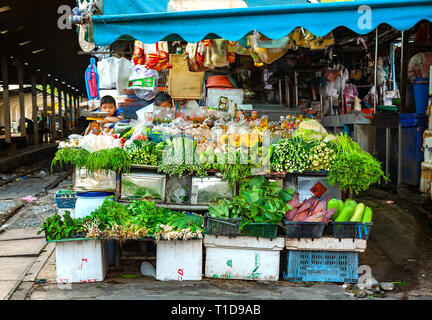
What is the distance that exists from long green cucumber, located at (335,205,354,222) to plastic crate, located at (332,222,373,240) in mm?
180

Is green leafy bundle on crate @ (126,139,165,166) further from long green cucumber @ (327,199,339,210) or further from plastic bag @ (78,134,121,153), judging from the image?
long green cucumber @ (327,199,339,210)

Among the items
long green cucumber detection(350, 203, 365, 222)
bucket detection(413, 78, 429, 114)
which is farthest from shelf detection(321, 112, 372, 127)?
long green cucumber detection(350, 203, 365, 222)

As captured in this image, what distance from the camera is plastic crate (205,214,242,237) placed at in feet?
14.8

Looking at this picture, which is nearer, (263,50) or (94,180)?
(94,180)

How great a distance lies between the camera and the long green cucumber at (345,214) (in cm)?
468

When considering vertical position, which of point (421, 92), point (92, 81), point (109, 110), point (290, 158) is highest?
point (92, 81)

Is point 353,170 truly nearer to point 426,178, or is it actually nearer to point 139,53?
point 426,178

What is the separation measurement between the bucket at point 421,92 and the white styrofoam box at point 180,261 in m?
5.15

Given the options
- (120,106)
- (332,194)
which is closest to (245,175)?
(332,194)

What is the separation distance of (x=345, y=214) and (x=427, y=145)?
10.3 feet

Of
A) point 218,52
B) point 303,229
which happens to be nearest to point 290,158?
point 303,229

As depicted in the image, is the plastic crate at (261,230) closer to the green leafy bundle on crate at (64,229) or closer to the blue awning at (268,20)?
the green leafy bundle on crate at (64,229)

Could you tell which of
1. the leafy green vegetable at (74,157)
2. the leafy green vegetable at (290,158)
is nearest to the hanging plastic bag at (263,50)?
the leafy green vegetable at (290,158)

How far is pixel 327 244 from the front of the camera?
4516 millimetres
